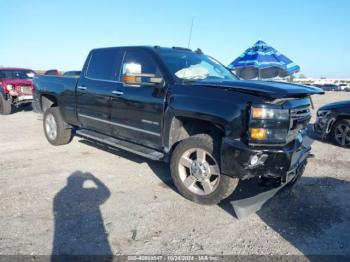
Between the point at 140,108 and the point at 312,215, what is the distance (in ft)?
8.57

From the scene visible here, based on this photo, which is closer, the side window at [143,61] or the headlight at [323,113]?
the side window at [143,61]

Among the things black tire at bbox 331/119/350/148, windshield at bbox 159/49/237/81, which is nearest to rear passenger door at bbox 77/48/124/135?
windshield at bbox 159/49/237/81

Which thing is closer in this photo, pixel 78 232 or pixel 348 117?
pixel 78 232

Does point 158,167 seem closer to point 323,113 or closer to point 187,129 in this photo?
point 187,129

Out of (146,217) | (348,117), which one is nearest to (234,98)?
(146,217)

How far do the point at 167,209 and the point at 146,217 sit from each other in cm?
32

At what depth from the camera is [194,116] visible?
390 centimetres

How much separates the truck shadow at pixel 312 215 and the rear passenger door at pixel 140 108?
4.63 ft

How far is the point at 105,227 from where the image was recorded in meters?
3.45

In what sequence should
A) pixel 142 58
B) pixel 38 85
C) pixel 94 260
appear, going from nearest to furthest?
pixel 94 260
pixel 142 58
pixel 38 85

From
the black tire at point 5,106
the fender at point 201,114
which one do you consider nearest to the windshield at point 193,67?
the fender at point 201,114

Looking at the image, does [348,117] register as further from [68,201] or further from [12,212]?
[12,212]

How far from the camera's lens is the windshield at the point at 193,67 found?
451 centimetres

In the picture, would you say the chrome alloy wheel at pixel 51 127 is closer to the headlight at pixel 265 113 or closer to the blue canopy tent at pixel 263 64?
the headlight at pixel 265 113
